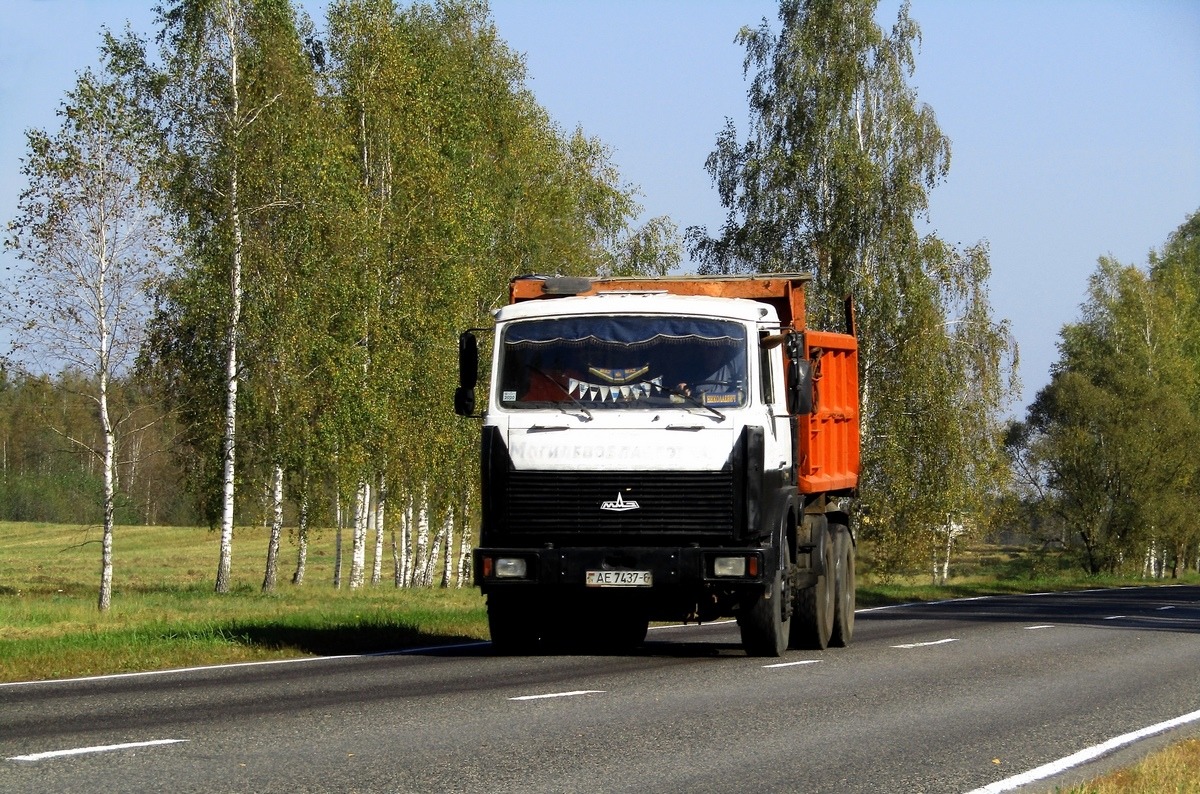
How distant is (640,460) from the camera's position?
561 inches

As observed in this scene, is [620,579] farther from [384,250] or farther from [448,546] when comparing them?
[448,546]

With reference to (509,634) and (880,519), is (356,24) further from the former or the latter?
(509,634)

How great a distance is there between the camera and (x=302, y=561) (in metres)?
42.0

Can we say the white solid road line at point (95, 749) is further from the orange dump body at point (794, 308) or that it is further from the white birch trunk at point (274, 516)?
the white birch trunk at point (274, 516)

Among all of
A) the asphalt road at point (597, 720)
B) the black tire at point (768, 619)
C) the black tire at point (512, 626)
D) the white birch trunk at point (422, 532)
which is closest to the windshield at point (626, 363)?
the black tire at point (768, 619)

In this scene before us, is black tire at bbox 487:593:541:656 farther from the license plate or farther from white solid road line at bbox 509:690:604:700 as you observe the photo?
white solid road line at bbox 509:690:604:700

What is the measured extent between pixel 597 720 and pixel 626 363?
4992 mm

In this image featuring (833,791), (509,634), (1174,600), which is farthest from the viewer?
(1174,600)

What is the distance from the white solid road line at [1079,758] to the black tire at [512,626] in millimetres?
6163

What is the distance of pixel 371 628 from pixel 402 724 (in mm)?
8504

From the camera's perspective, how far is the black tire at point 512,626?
15461 millimetres

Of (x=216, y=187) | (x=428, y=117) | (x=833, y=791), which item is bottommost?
(x=833, y=791)

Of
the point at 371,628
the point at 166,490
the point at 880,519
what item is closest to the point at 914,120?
the point at 880,519

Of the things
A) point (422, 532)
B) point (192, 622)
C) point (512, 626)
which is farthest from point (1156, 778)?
point (422, 532)
